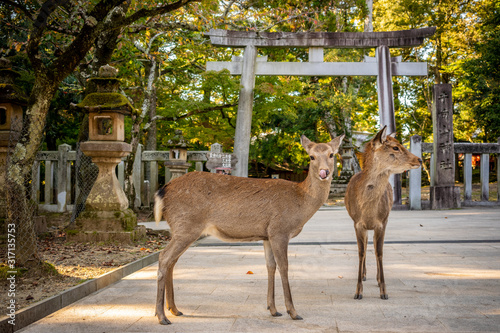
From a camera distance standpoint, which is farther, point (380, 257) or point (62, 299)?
point (380, 257)

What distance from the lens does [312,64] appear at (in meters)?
15.6

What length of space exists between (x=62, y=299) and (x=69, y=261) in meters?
1.94

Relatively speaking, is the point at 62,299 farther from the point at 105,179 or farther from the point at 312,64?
the point at 312,64

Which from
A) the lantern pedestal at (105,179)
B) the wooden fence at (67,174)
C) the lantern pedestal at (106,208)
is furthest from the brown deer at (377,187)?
the wooden fence at (67,174)

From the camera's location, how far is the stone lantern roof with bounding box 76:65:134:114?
28.1 feet

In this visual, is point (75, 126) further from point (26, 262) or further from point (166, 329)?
point (166, 329)

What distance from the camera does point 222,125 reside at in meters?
19.1

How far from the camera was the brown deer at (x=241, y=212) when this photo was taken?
3.98 m

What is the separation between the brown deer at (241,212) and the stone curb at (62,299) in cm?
116

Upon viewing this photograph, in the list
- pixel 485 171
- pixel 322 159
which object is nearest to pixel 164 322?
pixel 322 159

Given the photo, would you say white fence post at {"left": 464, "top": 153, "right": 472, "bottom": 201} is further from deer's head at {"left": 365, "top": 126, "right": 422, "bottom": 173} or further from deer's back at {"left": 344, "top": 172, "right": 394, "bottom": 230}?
deer's head at {"left": 365, "top": 126, "right": 422, "bottom": 173}

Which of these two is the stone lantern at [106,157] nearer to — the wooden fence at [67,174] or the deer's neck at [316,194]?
the deer's neck at [316,194]

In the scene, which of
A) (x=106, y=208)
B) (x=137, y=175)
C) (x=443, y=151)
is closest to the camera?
(x=106, y=208)

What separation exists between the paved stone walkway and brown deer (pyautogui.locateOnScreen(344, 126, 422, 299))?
45 centimetres
